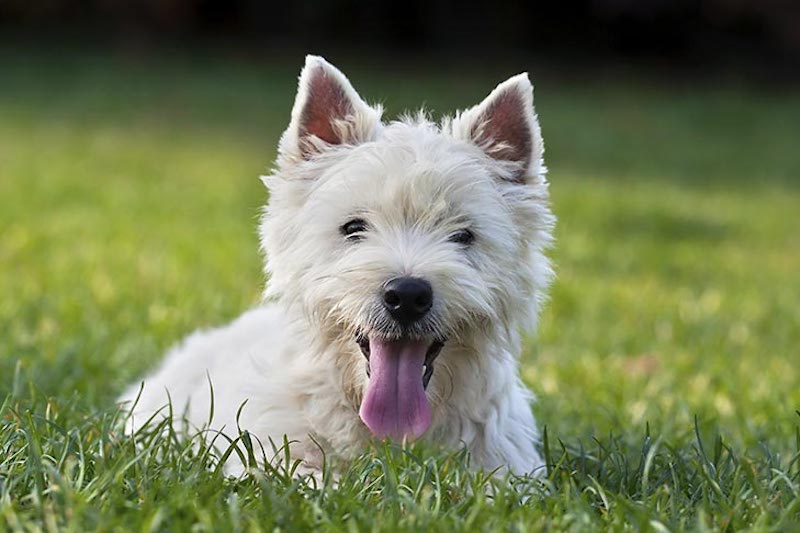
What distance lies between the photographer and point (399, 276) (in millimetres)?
4160

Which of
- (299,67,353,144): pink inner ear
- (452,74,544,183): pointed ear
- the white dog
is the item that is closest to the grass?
the white dog

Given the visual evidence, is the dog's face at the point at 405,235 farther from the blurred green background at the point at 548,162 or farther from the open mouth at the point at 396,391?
the blurred green background at the point at 548,162

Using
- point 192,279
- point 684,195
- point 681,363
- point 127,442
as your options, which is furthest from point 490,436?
point 684,195

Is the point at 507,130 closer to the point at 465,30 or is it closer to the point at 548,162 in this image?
the point at 548,162

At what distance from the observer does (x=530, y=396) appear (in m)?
5.20

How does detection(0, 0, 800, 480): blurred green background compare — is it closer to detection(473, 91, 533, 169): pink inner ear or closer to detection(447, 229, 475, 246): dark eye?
detection(473, 91, 533, 169): pink inner ear

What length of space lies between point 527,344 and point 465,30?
25.5 meters

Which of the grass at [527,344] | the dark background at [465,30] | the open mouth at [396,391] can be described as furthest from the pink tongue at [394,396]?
the dark background at [465,30]

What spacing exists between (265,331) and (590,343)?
3.17 meters

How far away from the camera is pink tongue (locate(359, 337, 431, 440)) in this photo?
14.0 ft

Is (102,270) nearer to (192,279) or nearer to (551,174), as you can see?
(192,279)

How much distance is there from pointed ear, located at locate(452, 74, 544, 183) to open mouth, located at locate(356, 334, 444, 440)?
2.75ft

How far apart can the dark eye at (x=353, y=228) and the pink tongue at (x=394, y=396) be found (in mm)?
383

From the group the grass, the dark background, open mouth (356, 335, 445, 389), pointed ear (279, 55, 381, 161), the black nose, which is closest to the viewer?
the grass
